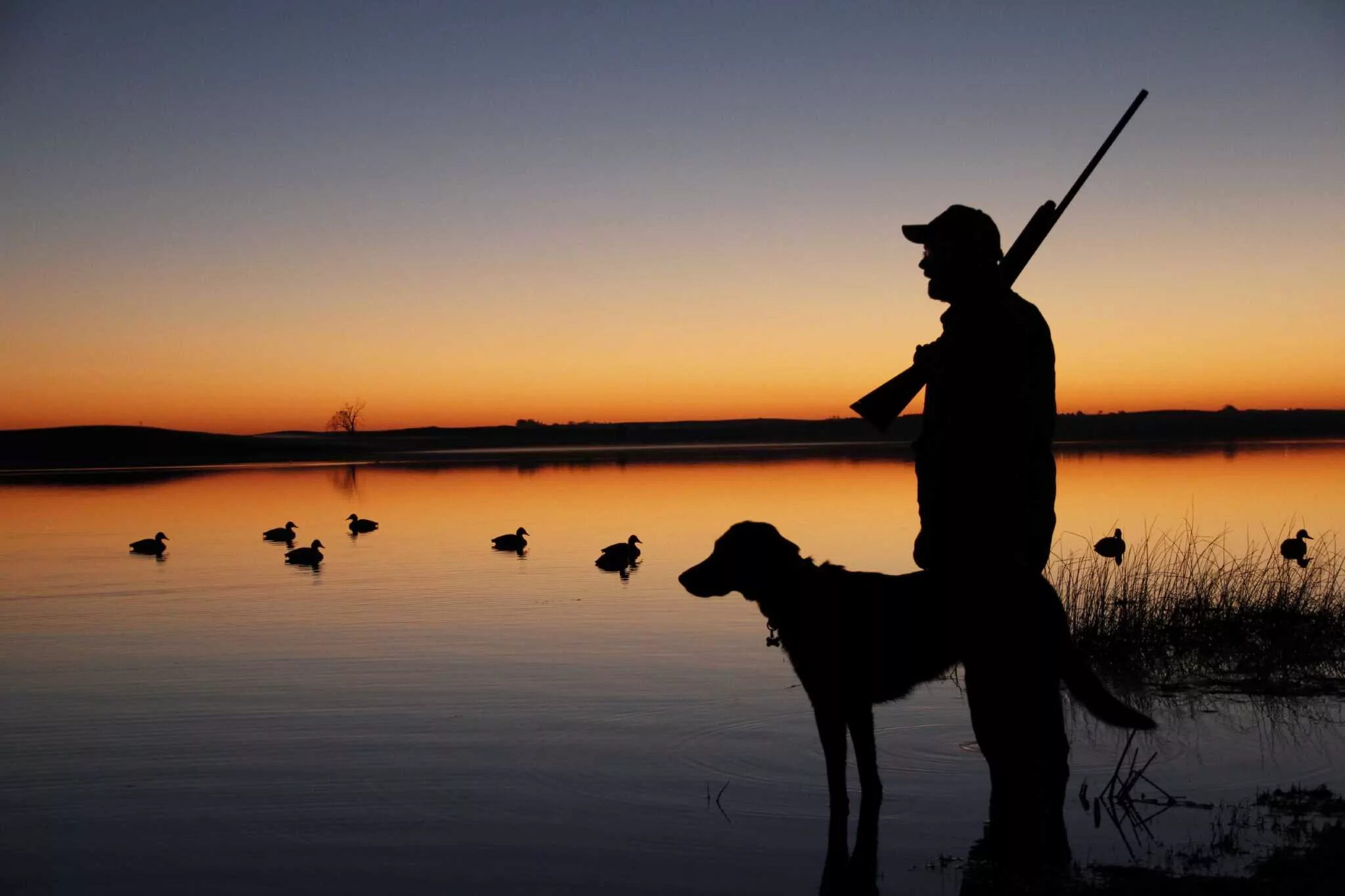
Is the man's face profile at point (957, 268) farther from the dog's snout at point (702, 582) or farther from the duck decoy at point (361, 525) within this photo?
the duck decoy at point (361, 525)

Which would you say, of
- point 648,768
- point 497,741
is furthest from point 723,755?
point 497,741

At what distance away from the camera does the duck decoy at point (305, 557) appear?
1859 cm

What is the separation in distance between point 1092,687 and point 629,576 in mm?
11538

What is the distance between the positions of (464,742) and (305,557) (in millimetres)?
12491

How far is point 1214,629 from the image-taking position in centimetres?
995

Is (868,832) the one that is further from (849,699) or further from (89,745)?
(89,745)

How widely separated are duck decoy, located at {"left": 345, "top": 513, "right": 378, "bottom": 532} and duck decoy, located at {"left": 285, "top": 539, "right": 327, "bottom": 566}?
4485mm

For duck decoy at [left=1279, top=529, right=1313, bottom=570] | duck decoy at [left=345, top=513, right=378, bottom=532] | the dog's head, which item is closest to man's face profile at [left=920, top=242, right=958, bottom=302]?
the dog's head

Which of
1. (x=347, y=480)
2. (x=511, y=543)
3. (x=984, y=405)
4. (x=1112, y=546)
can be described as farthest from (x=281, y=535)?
(x=347, y=480)

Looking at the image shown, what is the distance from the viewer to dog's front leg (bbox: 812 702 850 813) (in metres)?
5.18

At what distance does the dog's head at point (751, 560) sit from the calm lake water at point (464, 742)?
112 centimetres

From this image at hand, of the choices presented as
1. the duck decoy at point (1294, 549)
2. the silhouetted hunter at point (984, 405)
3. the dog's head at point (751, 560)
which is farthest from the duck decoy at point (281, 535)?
the silhouetted hunter at point (984, 405)

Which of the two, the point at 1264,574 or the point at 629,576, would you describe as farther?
the point at 629,576

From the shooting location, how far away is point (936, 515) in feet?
15.2
